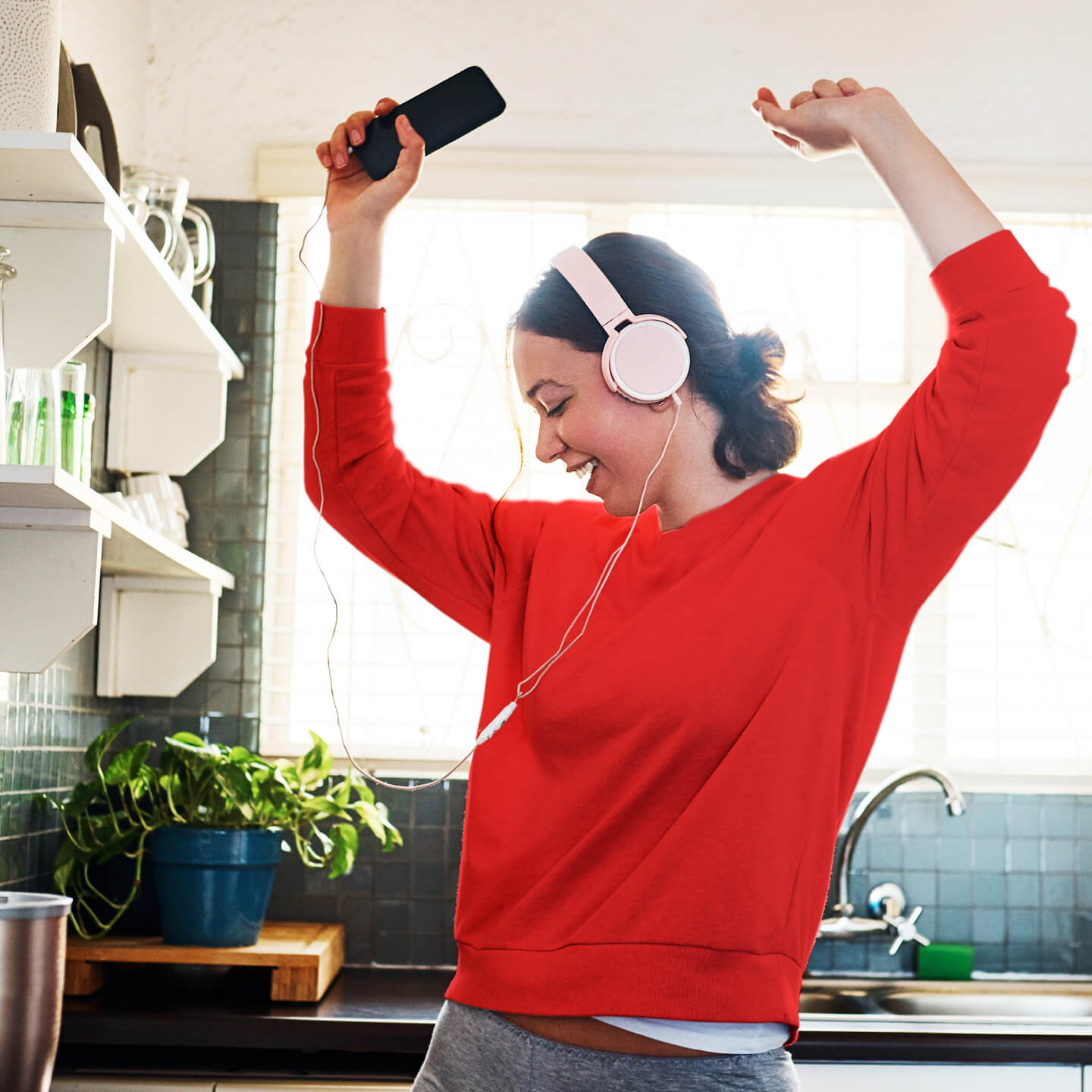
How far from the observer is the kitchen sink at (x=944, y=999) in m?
1.97

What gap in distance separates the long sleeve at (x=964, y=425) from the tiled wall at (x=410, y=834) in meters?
1.31

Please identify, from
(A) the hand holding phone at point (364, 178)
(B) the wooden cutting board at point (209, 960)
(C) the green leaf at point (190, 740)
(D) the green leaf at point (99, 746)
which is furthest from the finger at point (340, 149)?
(B) the wooden cutting board at point (209, 960)

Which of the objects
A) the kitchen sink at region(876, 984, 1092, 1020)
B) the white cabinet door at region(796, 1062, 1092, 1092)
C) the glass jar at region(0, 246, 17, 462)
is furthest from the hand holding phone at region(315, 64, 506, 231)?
the kitchen sink at region(876, 984, 1092, 1020)

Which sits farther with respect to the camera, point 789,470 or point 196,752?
point 789,470

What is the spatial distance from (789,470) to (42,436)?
136cm

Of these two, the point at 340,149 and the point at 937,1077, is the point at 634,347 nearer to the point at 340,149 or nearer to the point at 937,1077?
the point at 340,149

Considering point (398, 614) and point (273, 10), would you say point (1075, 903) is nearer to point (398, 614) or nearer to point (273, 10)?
point (398, 614)

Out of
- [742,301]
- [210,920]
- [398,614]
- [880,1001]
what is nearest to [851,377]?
[742,301]

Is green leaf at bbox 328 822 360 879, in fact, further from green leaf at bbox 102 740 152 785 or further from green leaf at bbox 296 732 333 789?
green leaf at bbox 102 740 152 785

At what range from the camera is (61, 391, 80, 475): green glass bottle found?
4.42 ft

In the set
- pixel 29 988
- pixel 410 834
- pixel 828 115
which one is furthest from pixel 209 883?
pixel 828 115

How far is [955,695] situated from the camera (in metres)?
2.24

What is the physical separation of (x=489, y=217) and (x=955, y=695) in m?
1.23

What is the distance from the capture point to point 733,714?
0.93 metres
